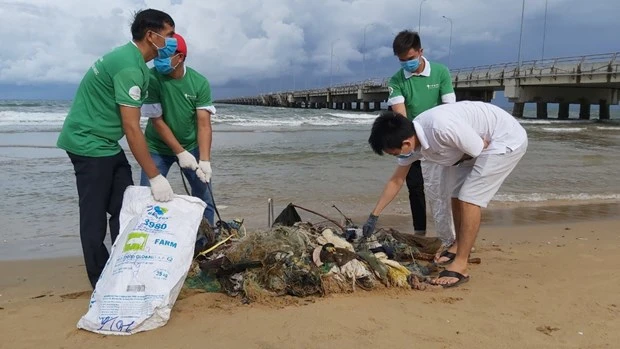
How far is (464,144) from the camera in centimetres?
289

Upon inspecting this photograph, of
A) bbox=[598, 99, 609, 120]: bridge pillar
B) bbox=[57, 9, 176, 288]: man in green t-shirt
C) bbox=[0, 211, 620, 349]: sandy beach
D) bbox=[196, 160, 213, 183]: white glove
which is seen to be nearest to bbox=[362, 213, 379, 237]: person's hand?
bbox=[0, 211, 620, 349]: sandy beach

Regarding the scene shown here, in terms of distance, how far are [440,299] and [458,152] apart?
2.94 feet

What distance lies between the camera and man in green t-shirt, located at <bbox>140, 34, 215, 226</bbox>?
3.25 meters

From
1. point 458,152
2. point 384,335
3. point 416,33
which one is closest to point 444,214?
point 458,152

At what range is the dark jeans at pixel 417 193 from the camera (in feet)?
14.1

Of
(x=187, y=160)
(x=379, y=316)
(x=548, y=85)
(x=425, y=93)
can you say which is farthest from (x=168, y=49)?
(x=548, y=85)

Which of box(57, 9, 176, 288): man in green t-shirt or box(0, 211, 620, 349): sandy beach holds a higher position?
box(57, 9, 176, 288): man in green t-shirt

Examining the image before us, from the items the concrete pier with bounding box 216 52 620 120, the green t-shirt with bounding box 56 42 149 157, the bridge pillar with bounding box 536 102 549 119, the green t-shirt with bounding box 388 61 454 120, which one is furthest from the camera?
the bridge pillar with bounding box 536 102 549 119

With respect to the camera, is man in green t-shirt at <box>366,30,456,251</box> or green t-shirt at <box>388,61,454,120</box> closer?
man in green t-shirt at <box>366,30,456,251</box>

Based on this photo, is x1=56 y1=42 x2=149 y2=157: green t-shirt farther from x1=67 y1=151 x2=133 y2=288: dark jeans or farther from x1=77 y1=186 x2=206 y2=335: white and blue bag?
x1=77 y1=186 x2=206 y2=335: white and blue bag

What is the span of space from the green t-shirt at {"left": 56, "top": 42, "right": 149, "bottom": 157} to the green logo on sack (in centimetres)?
54

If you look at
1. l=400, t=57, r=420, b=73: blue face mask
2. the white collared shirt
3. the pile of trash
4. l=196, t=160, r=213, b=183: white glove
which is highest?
l=400, t=57, r=420, b=73: blue face mask

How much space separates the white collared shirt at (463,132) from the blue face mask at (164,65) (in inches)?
59.7

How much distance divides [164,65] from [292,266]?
1432mm
